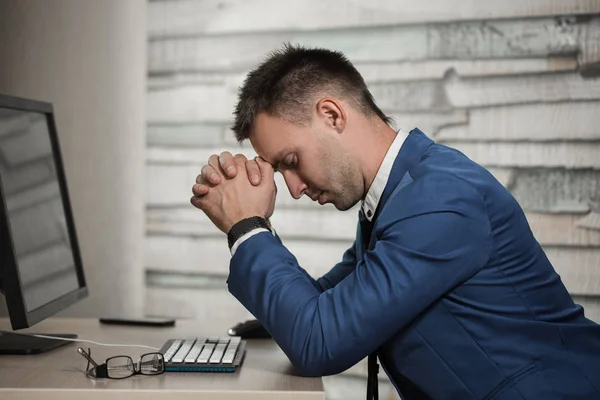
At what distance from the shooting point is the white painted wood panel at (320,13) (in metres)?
2.29

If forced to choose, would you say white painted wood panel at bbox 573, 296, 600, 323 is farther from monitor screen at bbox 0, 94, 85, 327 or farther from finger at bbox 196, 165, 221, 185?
monitor screen at bbox 0, 94, 85, 327

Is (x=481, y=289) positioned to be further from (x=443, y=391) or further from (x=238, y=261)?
(x=238, y=261)

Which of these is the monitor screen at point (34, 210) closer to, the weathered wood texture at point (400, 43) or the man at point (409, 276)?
the man at point (409, 276)

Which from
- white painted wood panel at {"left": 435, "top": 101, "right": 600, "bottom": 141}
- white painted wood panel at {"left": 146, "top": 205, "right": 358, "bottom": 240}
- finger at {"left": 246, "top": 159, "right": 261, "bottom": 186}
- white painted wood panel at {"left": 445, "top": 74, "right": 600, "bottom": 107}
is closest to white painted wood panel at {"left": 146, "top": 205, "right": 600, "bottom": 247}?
white painted wood panel at {"left": 146, "top": 205, "right": 358, "bottom": 240}

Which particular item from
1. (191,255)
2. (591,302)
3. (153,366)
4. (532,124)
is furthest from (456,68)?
(153,366)

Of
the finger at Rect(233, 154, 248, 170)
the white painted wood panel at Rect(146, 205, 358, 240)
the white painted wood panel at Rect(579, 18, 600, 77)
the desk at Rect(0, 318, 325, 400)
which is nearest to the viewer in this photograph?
the desk at Rect(0, 318, 325, 400)

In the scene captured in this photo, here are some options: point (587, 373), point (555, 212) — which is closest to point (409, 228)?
point (587, 373)

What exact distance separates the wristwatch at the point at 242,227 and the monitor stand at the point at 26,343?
0.51 metres

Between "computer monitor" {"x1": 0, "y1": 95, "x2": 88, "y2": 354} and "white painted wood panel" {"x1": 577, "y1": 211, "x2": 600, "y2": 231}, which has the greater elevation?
"computer monitor" {"x1": 0, "y1": 95, "x2": 88, "y2": 354}

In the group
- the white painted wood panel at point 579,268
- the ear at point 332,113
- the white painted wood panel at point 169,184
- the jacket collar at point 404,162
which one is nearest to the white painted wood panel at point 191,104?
the white painted wood panel at point 169,184

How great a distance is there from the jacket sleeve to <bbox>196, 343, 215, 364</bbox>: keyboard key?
16 centimetres

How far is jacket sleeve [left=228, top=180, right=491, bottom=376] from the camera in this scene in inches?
49.1

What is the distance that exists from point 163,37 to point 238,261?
131 centimetres

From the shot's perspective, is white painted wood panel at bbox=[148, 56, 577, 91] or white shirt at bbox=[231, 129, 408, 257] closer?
white shirt at bbox=[231, 129, 408, 257]
